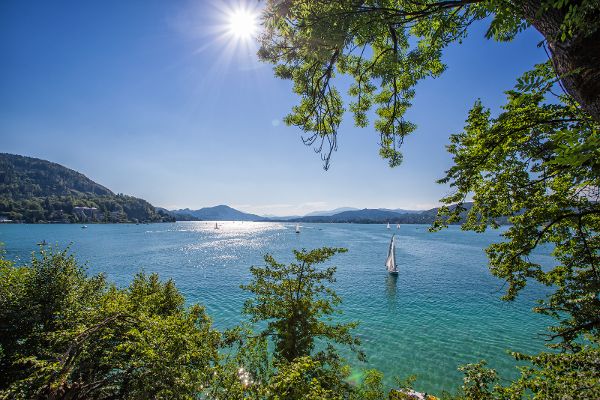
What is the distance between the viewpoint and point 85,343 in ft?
34.4

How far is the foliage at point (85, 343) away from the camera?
8407mm

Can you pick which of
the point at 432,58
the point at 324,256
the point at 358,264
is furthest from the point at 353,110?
the point at 358,264

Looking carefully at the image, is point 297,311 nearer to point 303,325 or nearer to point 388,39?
point 303,325

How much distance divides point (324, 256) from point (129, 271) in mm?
51572

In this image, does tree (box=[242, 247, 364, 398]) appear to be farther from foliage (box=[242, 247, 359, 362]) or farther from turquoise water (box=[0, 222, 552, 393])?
turquoise water (box=[0, 222, 552, 393])

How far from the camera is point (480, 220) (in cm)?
895

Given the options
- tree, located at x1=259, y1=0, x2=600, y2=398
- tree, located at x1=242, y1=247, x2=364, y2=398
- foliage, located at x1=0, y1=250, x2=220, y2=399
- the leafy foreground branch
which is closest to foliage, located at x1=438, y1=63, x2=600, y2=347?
tree, located at x1=259, y1=0, x2=600, y2=398

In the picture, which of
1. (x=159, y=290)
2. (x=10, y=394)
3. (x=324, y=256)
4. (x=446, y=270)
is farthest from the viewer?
(x=446, y=270)

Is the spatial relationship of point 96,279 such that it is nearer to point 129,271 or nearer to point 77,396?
point 77,396

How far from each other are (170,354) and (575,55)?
1190 centimetres

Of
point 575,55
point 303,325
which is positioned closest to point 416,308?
point 303,325

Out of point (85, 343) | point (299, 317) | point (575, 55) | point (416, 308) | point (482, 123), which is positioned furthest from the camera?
A: point (416, 308)

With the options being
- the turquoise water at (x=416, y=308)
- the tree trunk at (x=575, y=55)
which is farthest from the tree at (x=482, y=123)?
the turquoise water at (x=416, y=308)

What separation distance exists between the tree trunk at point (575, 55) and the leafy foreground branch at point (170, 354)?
782 cm
